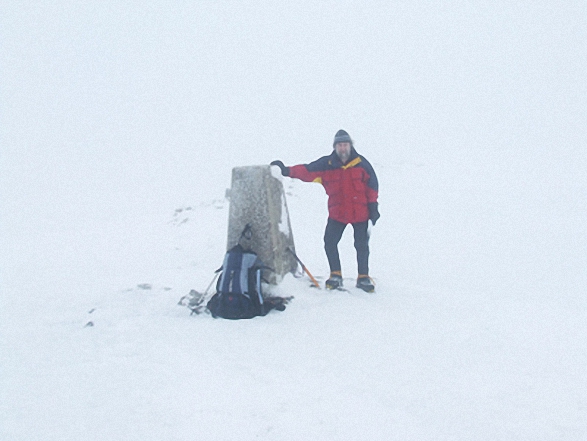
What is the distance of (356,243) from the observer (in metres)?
6.08

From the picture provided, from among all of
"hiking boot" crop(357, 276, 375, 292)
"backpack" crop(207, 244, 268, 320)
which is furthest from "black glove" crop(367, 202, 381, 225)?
"backpack" crop(207, 244, 268, 320)

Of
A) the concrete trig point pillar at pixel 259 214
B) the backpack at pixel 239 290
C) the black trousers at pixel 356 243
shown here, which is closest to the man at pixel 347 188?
the black trousers at pixel 356 243

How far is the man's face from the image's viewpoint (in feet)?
19.2

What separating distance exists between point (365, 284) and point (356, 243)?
540 mm

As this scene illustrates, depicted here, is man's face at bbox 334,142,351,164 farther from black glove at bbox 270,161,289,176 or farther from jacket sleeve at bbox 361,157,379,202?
black glove at bbox 270,161,289,176

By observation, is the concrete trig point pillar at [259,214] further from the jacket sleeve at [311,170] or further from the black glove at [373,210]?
the black glove at [373,210]

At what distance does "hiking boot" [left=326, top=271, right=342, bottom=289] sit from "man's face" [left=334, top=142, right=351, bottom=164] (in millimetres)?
1397

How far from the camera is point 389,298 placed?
5.71 metres

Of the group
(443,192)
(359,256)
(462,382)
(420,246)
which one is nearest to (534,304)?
(359,256)

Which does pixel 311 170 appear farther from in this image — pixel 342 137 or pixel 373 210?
pixel 373 210

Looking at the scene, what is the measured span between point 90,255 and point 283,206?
6.29 metres

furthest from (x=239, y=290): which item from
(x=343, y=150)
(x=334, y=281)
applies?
(x=343, y=150)

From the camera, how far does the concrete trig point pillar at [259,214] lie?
18.3 ft

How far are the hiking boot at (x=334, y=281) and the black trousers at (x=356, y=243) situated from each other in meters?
0.09
